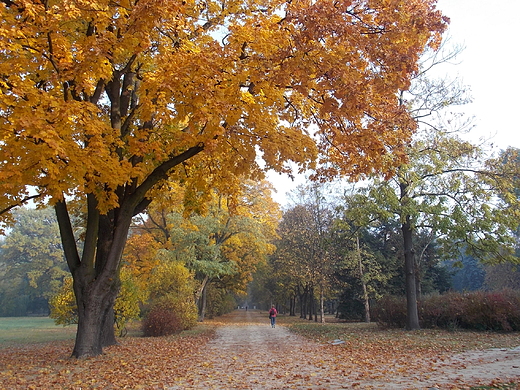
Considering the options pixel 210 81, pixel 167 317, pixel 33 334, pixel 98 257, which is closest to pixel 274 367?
pixel 98 257

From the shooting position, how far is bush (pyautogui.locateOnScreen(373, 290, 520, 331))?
1550 centimetres

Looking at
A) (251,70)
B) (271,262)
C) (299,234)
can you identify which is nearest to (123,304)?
(251,70)

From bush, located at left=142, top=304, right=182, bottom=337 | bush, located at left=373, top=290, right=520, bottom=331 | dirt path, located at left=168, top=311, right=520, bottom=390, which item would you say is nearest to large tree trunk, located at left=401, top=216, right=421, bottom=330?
bush, located at left=373, top=290, right=520, bottom=331

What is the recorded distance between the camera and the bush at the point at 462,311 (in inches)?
610

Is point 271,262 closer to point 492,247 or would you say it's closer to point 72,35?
point 492,247

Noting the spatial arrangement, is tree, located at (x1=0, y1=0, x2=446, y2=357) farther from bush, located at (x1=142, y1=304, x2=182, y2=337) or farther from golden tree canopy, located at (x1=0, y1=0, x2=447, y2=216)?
bush, located at (x1=142, y1=304, x2=182, y2=337)

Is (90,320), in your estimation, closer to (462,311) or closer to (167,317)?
(167,317)

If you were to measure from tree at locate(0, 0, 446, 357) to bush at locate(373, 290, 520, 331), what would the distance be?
10.3 meters

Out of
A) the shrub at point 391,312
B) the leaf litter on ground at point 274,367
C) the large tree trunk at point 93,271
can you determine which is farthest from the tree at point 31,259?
the leaf litter on ground at point 274,367

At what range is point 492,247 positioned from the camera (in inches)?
619

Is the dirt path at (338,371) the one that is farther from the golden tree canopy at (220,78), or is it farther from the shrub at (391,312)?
the shrub at (391,312)

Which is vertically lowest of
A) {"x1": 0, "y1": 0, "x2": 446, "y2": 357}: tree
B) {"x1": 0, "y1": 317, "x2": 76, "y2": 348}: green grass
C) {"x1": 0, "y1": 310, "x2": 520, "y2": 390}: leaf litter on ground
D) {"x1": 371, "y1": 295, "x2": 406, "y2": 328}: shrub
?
{"x1": 0, "y1": 317, "x2": 76, "y2": 348}: green grass

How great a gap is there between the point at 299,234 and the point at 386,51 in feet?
84.8

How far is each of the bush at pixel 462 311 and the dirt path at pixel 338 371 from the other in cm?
593
